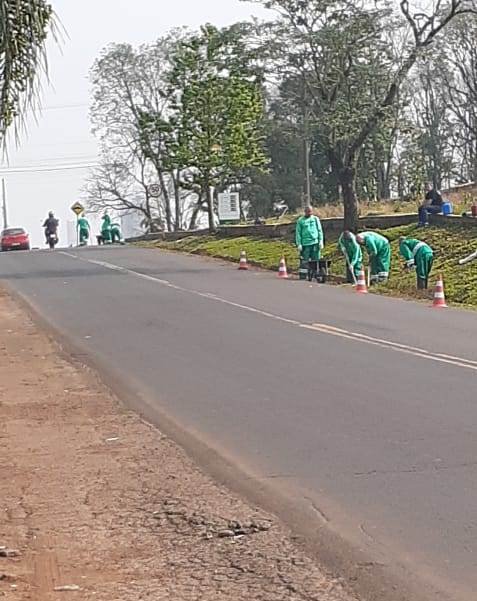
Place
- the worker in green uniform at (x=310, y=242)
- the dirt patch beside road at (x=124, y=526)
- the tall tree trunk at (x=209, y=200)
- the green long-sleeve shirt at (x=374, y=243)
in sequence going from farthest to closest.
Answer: the tall tree trunk at (x=209, y=200)
the worker in green uniform at (x=310, y=242)
the green long-sleeve shirt at (x=374, y=243)
the dirt patch beside road at (x=124, y=526)

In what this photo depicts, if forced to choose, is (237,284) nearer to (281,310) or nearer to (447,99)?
(281,310)

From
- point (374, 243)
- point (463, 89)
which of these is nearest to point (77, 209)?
point (463, 89)

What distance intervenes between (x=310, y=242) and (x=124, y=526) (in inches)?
928

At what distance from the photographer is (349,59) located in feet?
119

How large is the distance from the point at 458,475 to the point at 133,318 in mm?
13217

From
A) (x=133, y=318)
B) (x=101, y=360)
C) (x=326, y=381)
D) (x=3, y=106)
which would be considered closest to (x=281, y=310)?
(x=133, y=318)

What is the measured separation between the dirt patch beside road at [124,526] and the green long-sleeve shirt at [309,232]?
19100mm

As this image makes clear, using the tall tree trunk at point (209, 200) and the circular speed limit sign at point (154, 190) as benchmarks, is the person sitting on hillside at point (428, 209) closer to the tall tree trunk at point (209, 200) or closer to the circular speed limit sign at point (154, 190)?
the tall tree trunk at point (209, 200)

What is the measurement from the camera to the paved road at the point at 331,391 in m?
7.68

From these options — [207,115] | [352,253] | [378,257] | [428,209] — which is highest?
[207,115]

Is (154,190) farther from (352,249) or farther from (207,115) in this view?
(352,249)

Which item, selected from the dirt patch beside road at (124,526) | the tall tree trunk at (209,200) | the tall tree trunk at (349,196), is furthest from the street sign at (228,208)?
the dirt patch beside road at (124,526)

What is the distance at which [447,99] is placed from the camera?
234ft

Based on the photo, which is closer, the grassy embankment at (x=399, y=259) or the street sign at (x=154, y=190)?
the grassy embankment at (x=399, y=259)
